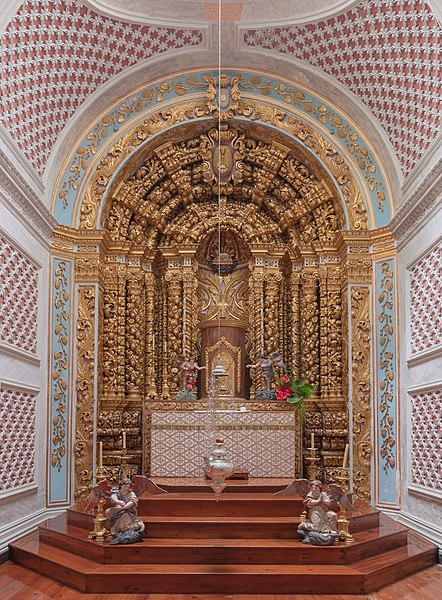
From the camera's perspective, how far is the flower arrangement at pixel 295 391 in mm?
11688

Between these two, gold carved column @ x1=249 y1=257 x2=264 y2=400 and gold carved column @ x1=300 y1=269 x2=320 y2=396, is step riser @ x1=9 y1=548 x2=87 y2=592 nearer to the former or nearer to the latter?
gold carved column @ x1=249 y1=257 x2=264 y2=400

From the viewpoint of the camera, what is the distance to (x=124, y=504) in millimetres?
8070

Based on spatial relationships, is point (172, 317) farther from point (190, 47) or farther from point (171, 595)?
point (171, 595)

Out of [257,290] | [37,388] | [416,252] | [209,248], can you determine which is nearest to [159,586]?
[37,388]

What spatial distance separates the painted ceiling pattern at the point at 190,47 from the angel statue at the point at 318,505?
15.6 feet

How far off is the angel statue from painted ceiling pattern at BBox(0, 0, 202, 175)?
569 centimetres

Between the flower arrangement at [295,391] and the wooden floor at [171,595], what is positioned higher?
the flower arrangement at [295,391]

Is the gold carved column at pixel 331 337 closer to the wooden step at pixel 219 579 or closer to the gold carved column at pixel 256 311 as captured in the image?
the gold carved column at pixel 256 311

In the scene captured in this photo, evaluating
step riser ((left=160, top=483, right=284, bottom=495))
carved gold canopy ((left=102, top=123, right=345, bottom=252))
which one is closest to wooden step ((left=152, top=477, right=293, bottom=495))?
step riser ((left=160, top=483, right=284, bottom=495))

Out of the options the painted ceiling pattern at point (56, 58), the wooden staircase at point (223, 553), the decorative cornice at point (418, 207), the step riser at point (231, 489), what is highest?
the painted ceiling pattern at point (56, 58)

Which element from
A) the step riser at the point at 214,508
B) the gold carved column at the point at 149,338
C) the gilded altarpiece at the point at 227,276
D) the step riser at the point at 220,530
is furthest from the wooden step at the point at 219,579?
the gold carved column at the point at 149,338

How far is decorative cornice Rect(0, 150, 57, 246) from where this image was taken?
8874 millimetres

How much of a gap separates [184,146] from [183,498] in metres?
6.16

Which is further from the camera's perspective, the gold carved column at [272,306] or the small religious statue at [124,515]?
the gold carved column at [272,306]
